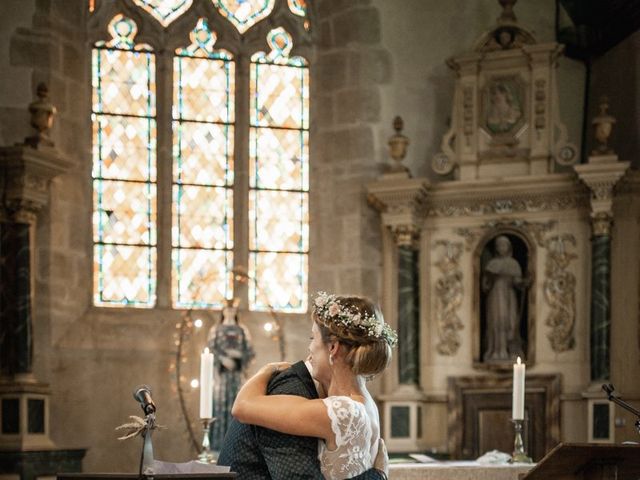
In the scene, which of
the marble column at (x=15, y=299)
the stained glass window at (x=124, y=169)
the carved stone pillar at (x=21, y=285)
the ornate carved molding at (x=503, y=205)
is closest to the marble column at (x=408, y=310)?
the ornate carved molding at (x=503, y=205)

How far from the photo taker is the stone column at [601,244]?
31.6 ft

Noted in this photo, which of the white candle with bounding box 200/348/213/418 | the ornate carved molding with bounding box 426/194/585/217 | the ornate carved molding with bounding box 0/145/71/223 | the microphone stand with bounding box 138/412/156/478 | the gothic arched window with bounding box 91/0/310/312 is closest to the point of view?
the microphone stand with bounding box 138/412/156/478

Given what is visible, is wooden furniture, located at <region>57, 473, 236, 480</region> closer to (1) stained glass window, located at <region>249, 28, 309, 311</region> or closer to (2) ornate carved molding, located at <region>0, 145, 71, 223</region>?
(2) ornate carved molding, located at <region>0, 145, 71, 223</region>

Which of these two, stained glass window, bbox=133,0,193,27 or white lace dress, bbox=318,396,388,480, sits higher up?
stained glass window, bbox=133,0,193,27

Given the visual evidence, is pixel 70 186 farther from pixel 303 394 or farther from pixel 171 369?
pixel 303 394

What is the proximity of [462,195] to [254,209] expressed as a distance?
85.2 inches

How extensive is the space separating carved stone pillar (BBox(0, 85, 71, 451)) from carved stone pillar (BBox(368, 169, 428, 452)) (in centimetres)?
296

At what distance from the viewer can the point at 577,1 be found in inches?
442

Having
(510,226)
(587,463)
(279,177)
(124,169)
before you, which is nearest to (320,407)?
(587,463)

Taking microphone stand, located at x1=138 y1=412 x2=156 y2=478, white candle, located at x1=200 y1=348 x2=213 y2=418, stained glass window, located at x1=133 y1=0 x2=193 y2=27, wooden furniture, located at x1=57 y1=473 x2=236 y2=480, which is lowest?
white candle, located at x1=200 y1=348 x2=213 y2=418

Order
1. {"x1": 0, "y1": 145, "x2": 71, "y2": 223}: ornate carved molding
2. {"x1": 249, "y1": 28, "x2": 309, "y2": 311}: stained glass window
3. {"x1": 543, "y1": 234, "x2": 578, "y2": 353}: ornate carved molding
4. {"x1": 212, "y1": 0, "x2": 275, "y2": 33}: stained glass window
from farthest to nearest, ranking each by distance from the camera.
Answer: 1. {"x1": 212, "y1": 0, "x2": 275, "y2": 33}: stained glass window
2. {"x1": 249, "y1": 28, "x2": 309, "y2": 311}: stained glass window
3. {"x1": 543, "y1": 234, "x2": 578, "y2": 353}: ornate carved molding
4. {"x1": 0, "y1": 145, "x2": 71, "y2": 223}: ornate carved molding

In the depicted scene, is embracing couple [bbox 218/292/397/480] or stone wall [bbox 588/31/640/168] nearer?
embracing couple [bbox 218/292/397/480]

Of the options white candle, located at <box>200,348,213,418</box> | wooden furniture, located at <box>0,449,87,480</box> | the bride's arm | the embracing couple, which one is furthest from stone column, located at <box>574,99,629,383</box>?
the bride's arm

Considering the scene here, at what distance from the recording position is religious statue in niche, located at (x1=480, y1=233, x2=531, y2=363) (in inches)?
397
